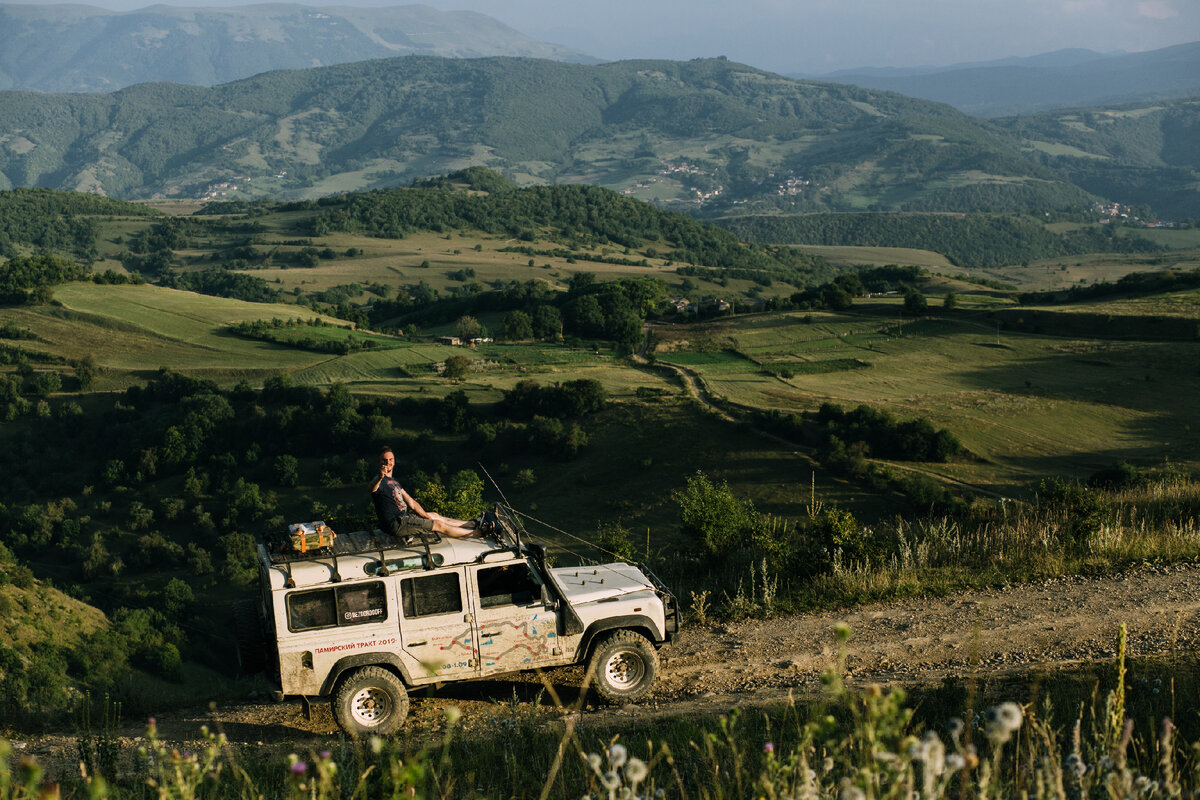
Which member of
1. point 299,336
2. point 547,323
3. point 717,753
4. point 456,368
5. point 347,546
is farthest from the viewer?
point 547,323

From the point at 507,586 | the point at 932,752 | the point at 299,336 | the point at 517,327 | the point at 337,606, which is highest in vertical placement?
the point at 932,752

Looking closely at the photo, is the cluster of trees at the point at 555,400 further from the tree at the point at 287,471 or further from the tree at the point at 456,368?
the tree at the point at 287,471

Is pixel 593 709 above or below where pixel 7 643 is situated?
above

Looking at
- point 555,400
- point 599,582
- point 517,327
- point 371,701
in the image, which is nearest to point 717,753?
point 599,582

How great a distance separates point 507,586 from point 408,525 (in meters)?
1.39

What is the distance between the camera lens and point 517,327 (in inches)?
3494

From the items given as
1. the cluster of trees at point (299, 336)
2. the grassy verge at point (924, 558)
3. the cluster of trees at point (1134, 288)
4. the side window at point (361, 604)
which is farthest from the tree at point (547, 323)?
the side window at point (361, 604)

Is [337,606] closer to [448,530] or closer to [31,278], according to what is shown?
[448,530]

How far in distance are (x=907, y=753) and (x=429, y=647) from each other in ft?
27.2

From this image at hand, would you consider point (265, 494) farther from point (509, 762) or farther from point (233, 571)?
point (509, 762)

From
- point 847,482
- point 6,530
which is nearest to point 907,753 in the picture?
point 847,482

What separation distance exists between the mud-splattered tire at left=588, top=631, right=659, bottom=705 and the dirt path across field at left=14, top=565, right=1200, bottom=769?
0.81 ft

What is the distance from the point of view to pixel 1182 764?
768 centimetres


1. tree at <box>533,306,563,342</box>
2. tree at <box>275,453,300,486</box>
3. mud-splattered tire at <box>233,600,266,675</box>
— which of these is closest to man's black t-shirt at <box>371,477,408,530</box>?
mud-splattered tire at <box>233,600,266,675</box>
